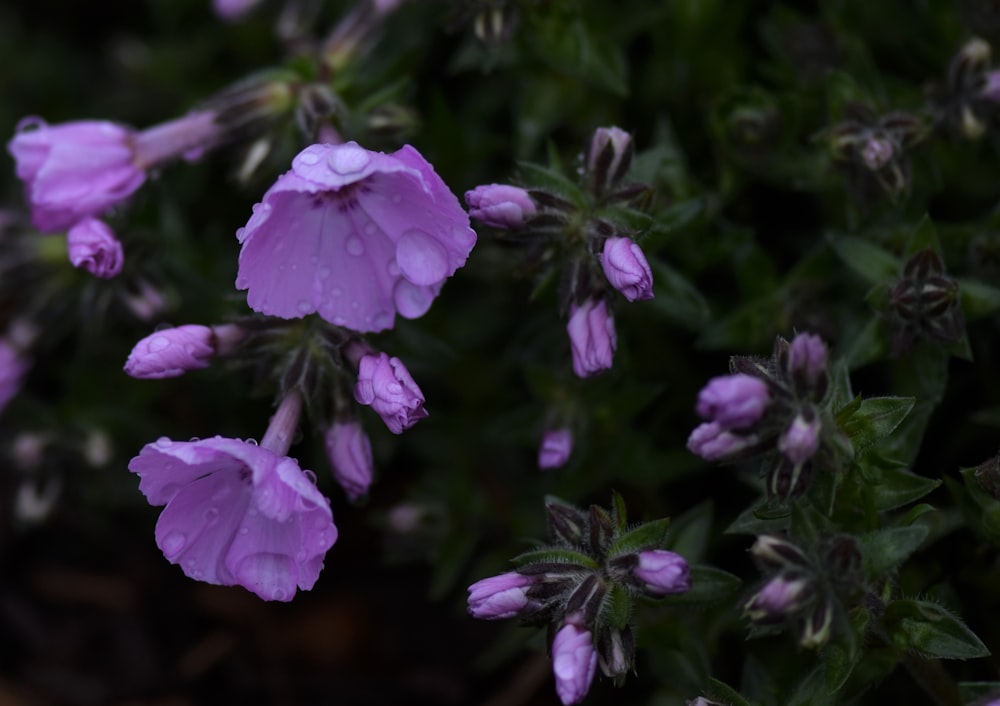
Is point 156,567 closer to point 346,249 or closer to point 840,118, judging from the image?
point 346,249

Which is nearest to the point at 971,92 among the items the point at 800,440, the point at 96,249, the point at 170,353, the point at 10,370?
the point at 800,440

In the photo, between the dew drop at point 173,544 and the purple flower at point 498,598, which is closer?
the purple flower at point 498,598

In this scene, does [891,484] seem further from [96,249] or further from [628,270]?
[96,249]

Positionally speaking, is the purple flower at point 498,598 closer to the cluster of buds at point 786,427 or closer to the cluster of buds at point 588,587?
the cluster of buds at point 588,587

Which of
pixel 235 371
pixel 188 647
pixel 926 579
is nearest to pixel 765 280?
pixel 926 579

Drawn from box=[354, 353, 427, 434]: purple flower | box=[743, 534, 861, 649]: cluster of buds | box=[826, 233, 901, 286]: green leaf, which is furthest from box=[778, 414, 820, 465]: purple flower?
box=[826, 233, 901, 286]: green leaf

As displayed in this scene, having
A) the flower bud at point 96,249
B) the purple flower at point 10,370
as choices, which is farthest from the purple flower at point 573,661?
the purple flower at point 10,370

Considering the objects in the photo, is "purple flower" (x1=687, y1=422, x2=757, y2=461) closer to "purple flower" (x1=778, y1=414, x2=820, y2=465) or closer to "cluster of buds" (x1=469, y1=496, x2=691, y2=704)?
"purple flower" (x1=778, y1=414, x2=820, y2=465)
